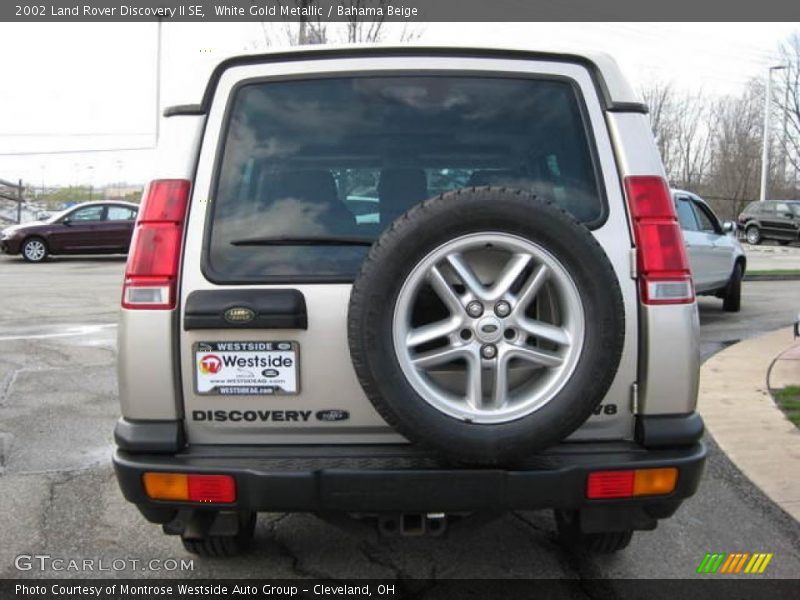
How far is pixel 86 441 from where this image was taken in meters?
5.10

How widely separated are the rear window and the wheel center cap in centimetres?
54

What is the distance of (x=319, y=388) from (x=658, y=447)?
1.19 metres

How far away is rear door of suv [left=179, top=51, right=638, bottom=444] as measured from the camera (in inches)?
103

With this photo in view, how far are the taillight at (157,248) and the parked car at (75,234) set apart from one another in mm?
17267

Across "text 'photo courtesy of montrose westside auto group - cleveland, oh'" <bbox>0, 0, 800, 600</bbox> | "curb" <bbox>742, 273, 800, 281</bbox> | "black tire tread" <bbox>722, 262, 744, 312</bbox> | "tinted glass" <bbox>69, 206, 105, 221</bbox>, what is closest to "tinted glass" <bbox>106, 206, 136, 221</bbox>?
"tinted glass" <bbox>69, 206, 105, 221</bbox>

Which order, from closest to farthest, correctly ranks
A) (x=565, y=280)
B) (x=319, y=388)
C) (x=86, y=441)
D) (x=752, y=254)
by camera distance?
(x=565, y=280)
(x=319, y=388)
(x=86, y=441)
(x=752, y=254)

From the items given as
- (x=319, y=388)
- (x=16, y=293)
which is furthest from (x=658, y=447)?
(x=16, y=293)

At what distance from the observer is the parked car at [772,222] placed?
1140 inches

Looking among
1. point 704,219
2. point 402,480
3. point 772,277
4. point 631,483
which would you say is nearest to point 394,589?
point 402,480

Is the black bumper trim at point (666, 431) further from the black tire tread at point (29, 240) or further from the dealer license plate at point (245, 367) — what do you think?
the black tire tread at point (29, 240)

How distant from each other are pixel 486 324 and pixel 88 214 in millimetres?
18608

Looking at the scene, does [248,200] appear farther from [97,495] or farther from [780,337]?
[780,337]

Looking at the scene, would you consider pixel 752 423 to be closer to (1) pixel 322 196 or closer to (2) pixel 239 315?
(1) pixel 322 196

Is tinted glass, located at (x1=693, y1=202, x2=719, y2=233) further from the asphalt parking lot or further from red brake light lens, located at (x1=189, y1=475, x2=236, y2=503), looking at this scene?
red brake light lens, located at (x1=189, y1=475, x2=236, y2=503)
